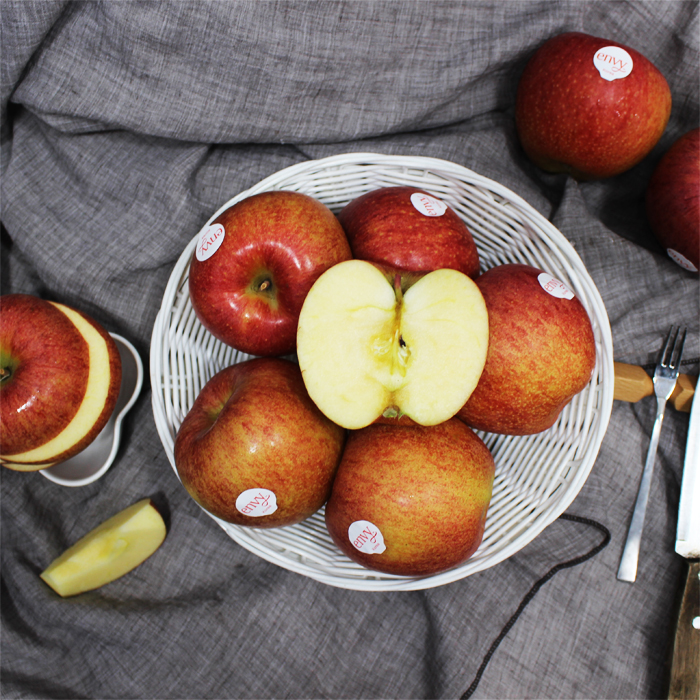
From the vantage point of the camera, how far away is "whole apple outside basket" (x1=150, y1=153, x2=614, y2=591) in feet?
2.52

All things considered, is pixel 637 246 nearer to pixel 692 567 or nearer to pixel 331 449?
pixel 692 567

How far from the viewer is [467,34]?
2.82 feet

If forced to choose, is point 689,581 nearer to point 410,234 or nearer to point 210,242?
point 410,234

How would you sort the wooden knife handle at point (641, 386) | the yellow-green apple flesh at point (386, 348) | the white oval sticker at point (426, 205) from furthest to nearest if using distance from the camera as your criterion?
the wooden knife handle at point (641, 386), the white oval sticker at point (426, 205), the yellow-green apple flesh at point (386, 348)

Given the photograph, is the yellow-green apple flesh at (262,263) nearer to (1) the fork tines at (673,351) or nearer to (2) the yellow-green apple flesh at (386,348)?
(2) the yellow-green apple flesh at (386,348)

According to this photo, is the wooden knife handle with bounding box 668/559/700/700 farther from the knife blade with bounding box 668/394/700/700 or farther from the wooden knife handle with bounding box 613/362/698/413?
the wooden knife handle with bounding box 613/362/698/413

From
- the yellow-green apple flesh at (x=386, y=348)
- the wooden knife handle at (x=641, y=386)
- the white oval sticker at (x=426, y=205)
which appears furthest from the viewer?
the wooden knife handle at (x=641, y=386)

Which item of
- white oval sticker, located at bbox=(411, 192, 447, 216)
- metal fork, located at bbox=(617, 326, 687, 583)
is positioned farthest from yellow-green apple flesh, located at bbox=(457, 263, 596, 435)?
metal fork, located at bbox=(617, 326, 687, 583)

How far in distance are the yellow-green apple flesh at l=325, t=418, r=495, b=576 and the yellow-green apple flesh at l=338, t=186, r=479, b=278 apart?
22 centimetres

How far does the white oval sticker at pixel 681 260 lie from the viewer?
0.88m

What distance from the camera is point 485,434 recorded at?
916 millimetres

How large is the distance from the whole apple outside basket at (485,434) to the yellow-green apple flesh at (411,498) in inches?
4.4

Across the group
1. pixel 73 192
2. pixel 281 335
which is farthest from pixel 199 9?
pixel 281 335

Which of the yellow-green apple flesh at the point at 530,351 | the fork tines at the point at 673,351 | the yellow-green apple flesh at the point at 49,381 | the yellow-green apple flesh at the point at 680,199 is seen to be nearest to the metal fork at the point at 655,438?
the fork tines at the point at 673,351
